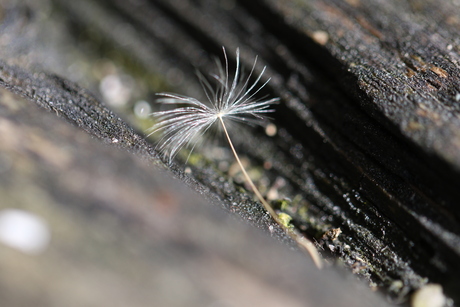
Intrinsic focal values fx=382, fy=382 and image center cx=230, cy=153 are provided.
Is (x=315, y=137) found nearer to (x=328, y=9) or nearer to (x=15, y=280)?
(x=328, y=9)

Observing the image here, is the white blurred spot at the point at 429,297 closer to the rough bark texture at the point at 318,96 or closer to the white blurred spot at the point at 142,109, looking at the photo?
the rough bark texture at the point at 318,96

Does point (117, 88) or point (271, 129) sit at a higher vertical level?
point (117, 88)

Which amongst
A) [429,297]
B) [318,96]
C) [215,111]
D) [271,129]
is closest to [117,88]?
[215,111]

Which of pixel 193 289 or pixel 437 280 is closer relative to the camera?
pixel 193 289

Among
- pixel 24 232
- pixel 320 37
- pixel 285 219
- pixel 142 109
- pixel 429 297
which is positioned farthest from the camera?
pixel 142 109

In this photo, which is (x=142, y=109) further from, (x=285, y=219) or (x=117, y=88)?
(x=285, y=219)

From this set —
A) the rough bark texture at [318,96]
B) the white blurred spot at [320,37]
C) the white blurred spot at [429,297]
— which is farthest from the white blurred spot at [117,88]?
the white blurred spot at [429,297]

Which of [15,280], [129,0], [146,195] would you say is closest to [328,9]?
[129,0]
